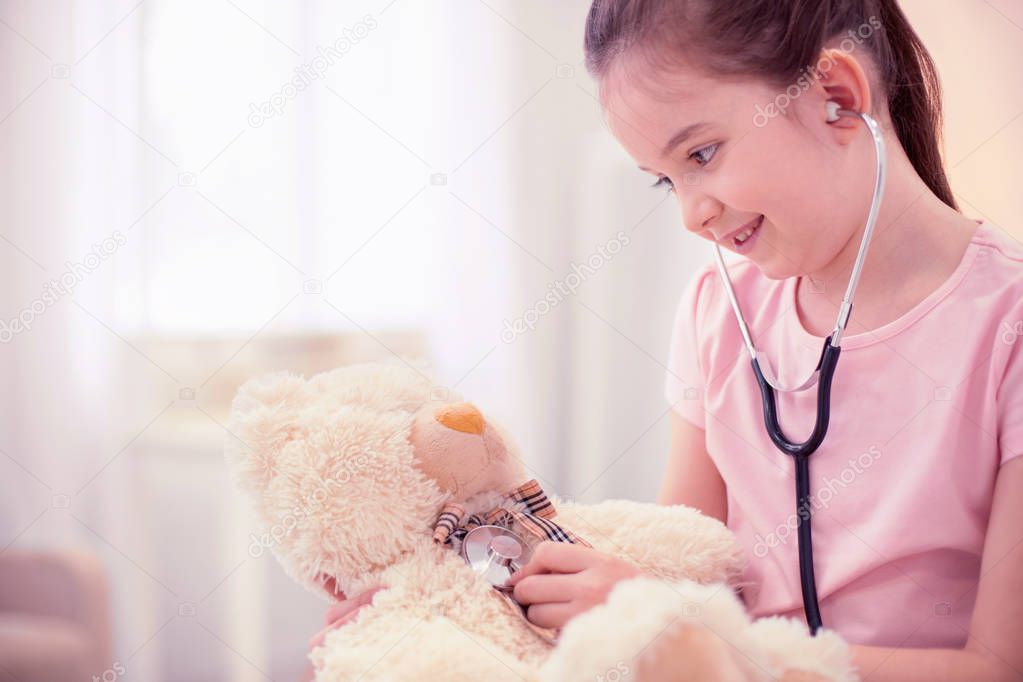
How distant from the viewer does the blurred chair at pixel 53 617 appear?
1.08 m

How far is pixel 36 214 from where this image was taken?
1.12 metres

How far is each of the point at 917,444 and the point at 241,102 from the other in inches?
40.8

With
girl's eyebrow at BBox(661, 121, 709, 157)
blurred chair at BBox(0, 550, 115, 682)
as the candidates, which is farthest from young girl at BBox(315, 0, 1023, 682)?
blurred chair at BBox(0, 550, 115, 682)

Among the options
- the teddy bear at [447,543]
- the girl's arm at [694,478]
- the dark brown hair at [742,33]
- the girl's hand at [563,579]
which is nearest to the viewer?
the teddy bear at [447,543]

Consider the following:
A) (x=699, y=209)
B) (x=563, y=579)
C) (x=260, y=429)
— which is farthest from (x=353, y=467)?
(x=699, y=209)

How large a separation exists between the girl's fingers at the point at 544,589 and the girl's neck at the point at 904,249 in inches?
17.7

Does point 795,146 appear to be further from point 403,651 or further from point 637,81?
point 403,651

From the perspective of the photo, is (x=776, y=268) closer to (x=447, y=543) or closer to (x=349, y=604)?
(x=447, y=543)

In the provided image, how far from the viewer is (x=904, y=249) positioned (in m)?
0.89

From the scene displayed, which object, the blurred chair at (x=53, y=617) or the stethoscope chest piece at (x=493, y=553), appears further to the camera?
the blurred chair at (x=53, y=617)

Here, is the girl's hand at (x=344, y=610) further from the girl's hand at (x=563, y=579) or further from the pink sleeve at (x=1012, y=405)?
the pink sleeve at (x=1012, y=405)

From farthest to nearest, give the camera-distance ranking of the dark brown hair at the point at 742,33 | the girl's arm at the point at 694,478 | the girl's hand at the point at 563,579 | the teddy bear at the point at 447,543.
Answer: the girl's arm at the point at 694,478
the dark brown hair at the point at 742,33
the girl's hand at the point at 563,579
the teddy bear at the point at 447,543

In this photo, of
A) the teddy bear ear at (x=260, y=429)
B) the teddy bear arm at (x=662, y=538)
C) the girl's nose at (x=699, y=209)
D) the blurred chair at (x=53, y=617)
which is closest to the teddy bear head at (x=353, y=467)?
the teddy bear ear at (x=260, y=429)

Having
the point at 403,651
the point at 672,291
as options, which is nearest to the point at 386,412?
the point at 403,651
